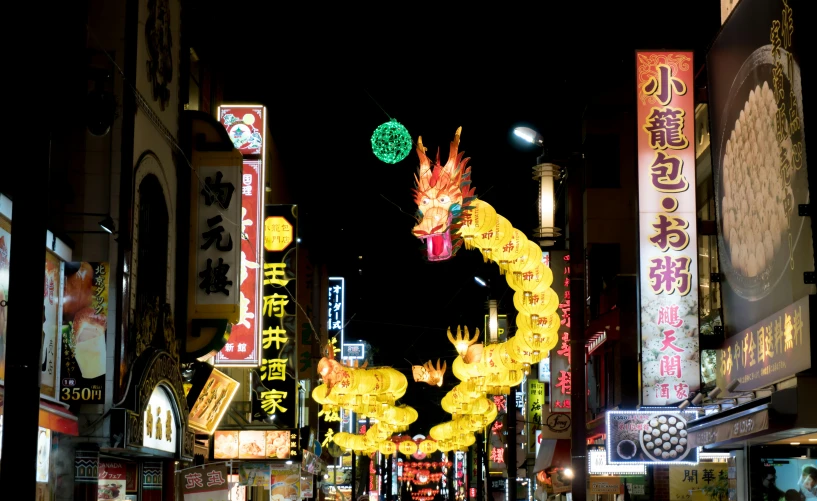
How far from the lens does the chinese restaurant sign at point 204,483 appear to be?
18.7 m

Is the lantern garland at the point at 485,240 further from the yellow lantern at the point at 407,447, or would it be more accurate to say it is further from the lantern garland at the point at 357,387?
the yellow lantern at the point at 407,447

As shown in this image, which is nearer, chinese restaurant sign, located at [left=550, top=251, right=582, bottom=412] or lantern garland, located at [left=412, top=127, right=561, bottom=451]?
lantern garland, located at [left=412, top=127, right=561, bottom=451]

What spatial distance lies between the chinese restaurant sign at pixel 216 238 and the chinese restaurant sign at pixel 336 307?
3504 cm

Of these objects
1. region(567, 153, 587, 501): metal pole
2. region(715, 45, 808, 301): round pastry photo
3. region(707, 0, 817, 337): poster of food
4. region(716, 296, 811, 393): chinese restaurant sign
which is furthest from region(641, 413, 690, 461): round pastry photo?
region(715, 45, 808, 301): round pastry photo

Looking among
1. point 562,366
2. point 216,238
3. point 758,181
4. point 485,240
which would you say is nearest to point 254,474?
point 562,366

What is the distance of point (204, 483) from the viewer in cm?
1878

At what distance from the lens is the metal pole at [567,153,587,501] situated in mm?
18281

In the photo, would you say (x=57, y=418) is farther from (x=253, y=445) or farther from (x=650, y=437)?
(x=253, y=445)

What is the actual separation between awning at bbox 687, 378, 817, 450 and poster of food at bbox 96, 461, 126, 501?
10.3 m

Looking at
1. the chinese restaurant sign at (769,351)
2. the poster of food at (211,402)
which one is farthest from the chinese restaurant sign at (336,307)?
the chinese restaurant sign at (769,351)

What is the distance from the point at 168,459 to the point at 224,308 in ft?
10.3

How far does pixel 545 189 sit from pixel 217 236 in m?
6.78

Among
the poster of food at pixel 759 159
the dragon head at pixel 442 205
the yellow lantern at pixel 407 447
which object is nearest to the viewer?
the poster of food at pixel 759 159

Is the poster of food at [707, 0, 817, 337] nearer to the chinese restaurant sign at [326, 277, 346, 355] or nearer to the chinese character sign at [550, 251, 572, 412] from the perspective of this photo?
the chinese character sign at [550, 251, 572, 412]
